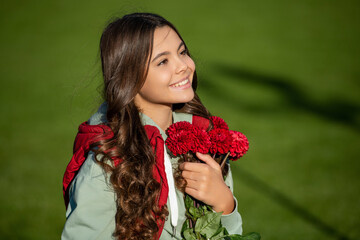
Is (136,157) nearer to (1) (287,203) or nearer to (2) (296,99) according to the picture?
(1) (287,203)

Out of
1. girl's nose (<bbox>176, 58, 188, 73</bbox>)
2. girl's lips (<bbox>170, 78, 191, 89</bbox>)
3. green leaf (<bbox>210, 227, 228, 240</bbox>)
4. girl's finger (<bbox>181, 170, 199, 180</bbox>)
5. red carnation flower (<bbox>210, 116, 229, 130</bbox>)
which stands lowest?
green leaf (<bbox>210, 227, 228, 240</bbox>)

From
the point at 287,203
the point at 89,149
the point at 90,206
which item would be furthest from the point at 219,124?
the point at 287,203

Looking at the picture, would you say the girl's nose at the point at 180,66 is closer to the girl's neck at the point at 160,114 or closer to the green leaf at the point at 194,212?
the girl's neck at the point at 160,114

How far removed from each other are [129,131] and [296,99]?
19.9ft

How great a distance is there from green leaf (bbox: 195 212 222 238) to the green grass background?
2.99ft

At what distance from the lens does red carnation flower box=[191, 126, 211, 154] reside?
1.91 meters

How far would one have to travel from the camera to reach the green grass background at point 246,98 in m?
4.71

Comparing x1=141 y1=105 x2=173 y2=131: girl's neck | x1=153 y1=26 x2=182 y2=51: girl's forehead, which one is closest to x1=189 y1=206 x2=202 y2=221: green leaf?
x1=141 y1=105 x2=173 y2=131: girl's neck

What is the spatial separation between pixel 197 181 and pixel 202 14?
1157cm

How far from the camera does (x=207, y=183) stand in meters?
1.93

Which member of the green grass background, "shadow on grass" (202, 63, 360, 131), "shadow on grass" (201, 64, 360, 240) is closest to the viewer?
"shadow on grass" (201, 64, 360, 240)

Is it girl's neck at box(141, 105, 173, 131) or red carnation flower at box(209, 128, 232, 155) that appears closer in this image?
red carnation flower at box(209, 128, 232, 155)

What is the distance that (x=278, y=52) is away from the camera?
33.1ft

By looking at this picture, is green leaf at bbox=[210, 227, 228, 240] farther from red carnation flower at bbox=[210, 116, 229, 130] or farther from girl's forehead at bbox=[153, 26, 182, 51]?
girl's forehead at bbox=[153, 26, 182, 51]
